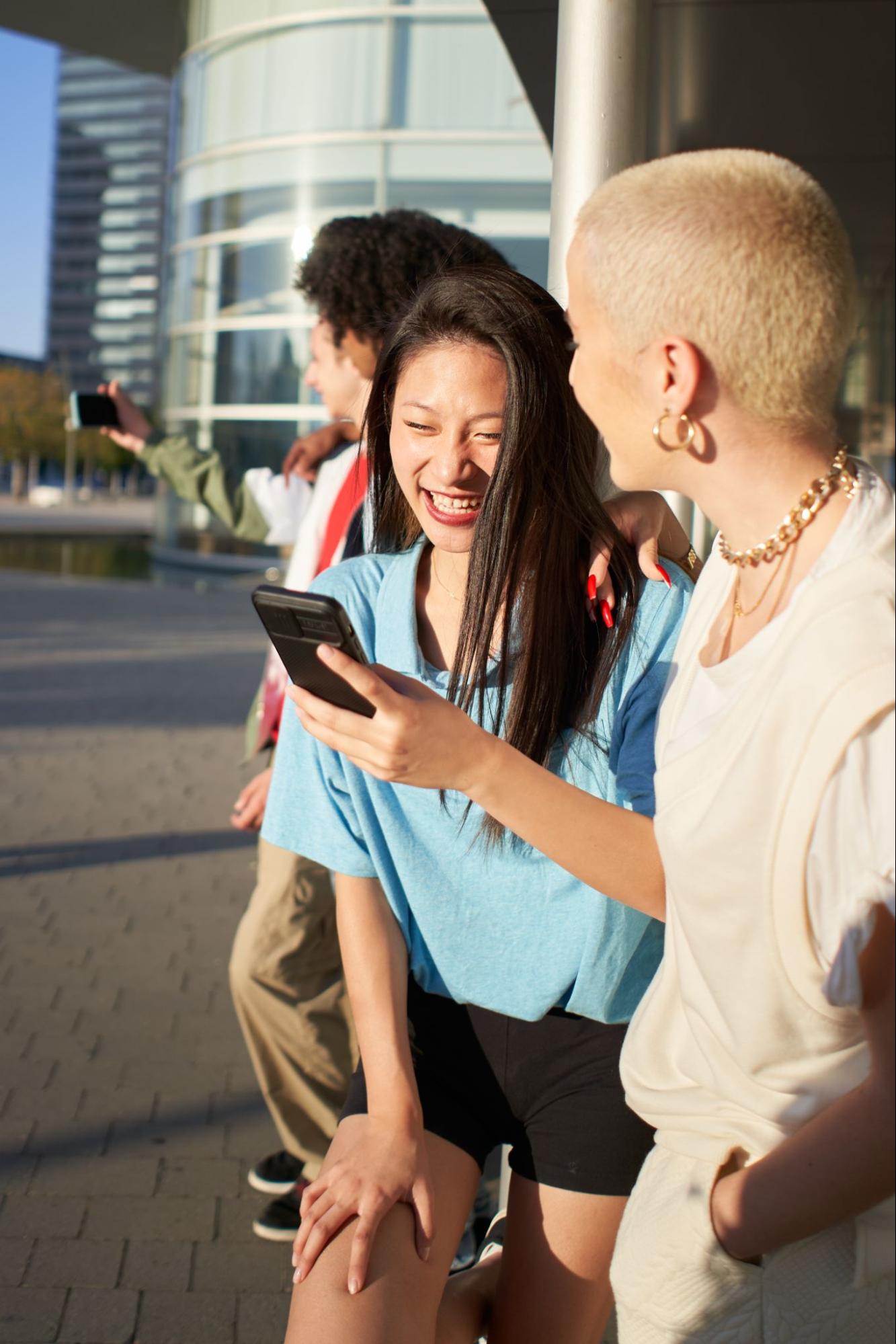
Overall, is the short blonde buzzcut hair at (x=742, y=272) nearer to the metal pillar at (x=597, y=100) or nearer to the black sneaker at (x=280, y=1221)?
the metal pillar at (x=597, y=100)

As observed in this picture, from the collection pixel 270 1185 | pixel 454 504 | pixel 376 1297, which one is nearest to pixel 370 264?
pixel 454 504

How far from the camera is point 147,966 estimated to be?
4.98m

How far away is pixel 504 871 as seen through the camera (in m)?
2.17

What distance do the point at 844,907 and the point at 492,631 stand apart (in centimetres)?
100

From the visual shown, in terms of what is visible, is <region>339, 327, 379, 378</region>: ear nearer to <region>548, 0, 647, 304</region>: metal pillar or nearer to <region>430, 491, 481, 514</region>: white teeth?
<region>548, 0, 647, 304</region>: metal pillar

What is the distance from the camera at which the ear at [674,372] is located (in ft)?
4.60

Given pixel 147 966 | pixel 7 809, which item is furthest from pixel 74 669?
pixel 147 966

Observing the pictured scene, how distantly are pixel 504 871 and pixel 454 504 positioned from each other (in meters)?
0.60

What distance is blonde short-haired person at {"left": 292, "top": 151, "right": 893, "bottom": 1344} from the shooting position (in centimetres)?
130

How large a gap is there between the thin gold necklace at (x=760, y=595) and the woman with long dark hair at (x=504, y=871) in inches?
18.8

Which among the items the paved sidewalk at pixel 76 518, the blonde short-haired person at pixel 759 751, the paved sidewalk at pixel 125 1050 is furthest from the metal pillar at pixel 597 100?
the paved sidewalk at pixel 76 518

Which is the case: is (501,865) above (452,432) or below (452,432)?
below

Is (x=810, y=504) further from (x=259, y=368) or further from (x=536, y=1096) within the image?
(x=259, y=368)

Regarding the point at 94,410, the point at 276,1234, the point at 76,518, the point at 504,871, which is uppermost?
the point at 76,518
